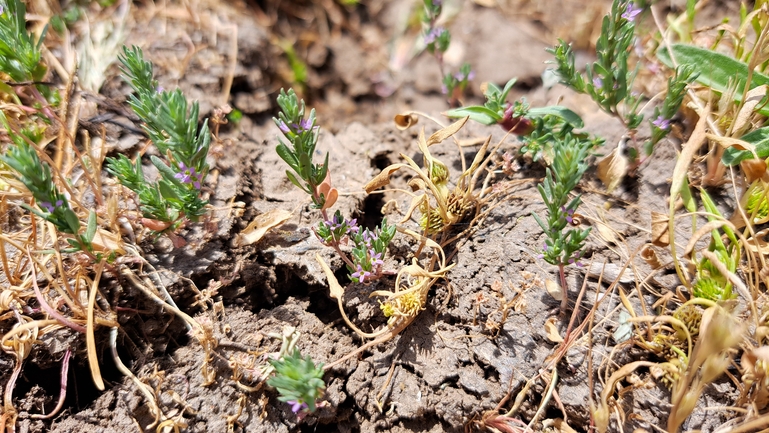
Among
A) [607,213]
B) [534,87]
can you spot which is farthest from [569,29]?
[607,213]

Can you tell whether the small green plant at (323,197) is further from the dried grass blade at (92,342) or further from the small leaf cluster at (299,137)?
the dried grass blade at (92,342)

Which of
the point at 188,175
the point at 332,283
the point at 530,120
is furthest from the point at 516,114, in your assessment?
the point at 188,175

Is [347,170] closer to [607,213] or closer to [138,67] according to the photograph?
[138,67]

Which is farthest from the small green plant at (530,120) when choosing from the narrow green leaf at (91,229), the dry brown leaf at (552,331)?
the narrow green leaf at (91,229)

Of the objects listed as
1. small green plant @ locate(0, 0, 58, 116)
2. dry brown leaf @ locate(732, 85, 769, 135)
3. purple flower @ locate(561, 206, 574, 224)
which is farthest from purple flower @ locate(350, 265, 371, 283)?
dry brown leaf @ locate(732, 85, 769, 135)

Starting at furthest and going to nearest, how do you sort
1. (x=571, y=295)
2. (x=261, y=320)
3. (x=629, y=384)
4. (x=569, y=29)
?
(x=569, y=29) → (x=261, y=320) → (x=571, y=295) → (x=629, y=384)

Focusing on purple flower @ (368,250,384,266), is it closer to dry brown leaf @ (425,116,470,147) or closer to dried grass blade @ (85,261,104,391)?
dry brown leaf @ (425,116,470,147)
